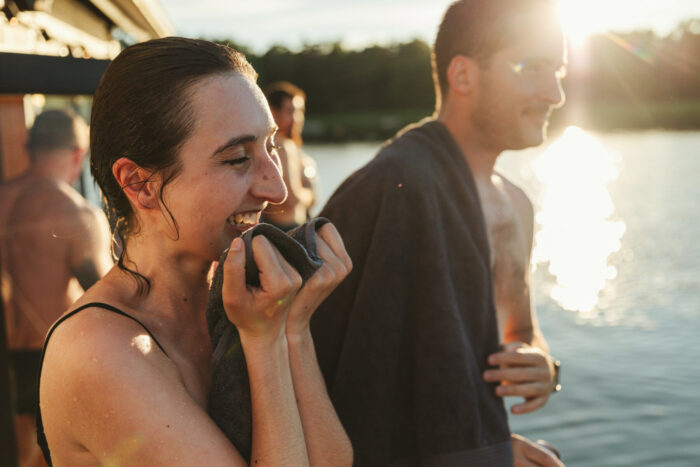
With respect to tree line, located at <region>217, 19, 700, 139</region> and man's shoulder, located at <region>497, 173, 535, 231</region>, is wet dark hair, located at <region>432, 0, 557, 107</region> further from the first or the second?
tree line, located at <region>217, 19, 700, 139</region>

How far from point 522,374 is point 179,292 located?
1353mm

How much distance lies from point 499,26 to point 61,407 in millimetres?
2000

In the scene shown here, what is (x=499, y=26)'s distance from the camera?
247 centimetres

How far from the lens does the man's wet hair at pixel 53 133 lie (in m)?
3.74

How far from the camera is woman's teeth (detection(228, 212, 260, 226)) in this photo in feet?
4.81

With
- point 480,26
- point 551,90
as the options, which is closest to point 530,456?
point 551,90

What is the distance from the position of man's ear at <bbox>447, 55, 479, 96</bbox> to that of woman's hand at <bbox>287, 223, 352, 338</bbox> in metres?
1.21

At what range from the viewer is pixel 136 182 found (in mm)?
1420

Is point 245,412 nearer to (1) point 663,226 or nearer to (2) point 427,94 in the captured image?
(1) point 663,226

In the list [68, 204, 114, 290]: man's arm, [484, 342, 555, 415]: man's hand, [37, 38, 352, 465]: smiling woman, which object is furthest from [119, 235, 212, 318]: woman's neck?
[68, 204, 114, 290]: man's arm

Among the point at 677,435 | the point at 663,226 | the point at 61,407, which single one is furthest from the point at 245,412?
the point at 663,226

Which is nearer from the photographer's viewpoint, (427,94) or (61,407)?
(61,407)

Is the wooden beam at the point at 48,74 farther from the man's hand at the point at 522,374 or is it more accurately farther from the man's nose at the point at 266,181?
the man's hand at the point at 522,374

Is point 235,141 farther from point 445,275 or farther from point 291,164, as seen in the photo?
point 291,164
